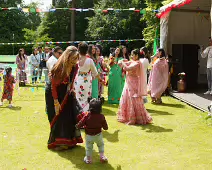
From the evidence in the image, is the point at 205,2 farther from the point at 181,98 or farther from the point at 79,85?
the point at 79,85

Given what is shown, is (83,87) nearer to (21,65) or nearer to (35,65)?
(21,65)

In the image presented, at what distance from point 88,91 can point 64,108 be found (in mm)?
1524

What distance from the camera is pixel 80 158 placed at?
4.78 metres

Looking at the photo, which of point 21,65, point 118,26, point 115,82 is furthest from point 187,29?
point 118,26

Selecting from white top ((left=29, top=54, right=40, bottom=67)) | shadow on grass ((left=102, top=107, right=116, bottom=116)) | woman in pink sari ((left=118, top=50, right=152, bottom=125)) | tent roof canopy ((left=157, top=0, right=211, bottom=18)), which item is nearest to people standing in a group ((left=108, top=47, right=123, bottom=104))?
shadow on grass ((left=102, top=107, right=116, bottom=116))

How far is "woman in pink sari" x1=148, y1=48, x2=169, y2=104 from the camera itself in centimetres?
950

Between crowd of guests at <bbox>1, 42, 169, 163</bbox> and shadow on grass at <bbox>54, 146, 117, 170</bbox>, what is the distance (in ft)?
0.28

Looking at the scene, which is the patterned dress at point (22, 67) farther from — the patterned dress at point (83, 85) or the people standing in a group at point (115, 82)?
the patterned dress at point (83, 85)

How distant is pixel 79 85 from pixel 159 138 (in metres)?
1.82

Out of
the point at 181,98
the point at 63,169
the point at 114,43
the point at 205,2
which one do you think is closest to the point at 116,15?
the point at 114,43

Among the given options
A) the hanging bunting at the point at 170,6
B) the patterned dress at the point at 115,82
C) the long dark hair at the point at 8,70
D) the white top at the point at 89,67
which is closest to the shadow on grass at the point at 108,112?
the patterned dress at the point at 115,82

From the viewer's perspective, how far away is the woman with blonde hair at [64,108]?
194 inches

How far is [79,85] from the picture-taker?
21.2ft

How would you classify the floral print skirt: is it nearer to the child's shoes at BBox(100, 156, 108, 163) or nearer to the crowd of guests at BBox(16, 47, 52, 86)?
the child's shoes at BBox(100, 156, 108, 163)
